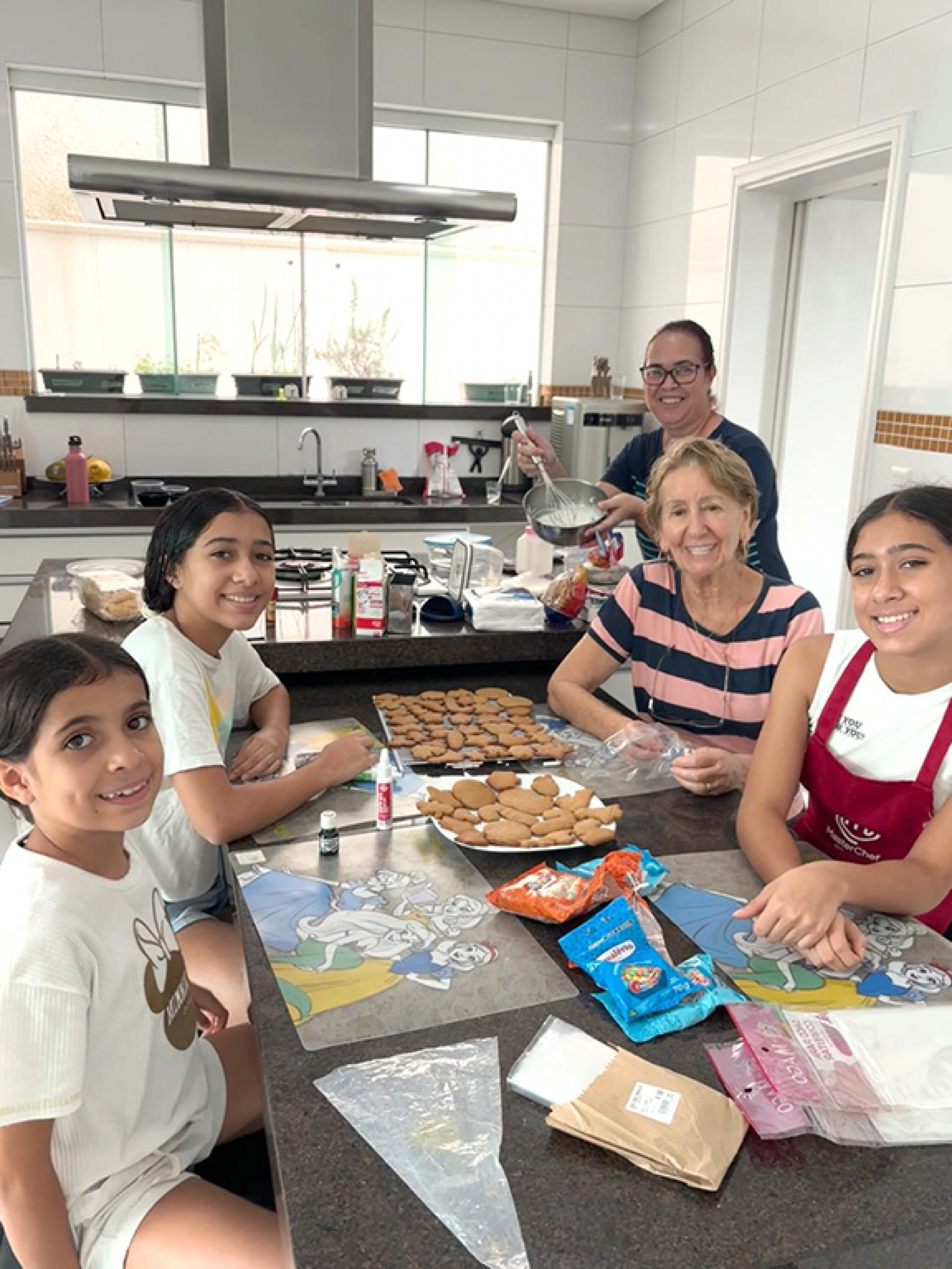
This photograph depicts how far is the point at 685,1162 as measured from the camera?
31.5 inches

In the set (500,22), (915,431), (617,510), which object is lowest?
(617,510)

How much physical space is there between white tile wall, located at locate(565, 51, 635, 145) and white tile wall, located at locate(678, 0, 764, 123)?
0.46 meters

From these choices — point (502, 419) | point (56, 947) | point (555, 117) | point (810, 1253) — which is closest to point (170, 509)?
point (56, 947)

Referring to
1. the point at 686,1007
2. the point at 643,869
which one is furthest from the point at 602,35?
the point at 686,1007

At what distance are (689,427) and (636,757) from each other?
1.46 metres

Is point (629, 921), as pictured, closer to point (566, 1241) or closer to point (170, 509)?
point (566, 1241)

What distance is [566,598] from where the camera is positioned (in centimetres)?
227

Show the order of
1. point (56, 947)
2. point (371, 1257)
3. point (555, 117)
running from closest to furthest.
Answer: point (371, 1257) → point (56, 947) → point (555, 117)

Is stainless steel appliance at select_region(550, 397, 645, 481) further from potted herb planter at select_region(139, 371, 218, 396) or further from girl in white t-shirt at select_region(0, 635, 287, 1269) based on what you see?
girl in white t-shirt at select_region(0, 635, 287, 1269)

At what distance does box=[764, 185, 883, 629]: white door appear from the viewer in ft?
11.9

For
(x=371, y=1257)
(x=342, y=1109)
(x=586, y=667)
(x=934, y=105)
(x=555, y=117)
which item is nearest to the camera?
(x=371, y=1257)

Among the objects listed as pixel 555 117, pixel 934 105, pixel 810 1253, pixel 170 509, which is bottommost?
pixel 810 1253

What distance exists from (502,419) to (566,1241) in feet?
13.8

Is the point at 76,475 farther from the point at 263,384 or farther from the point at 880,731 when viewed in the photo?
the point at 880,731
